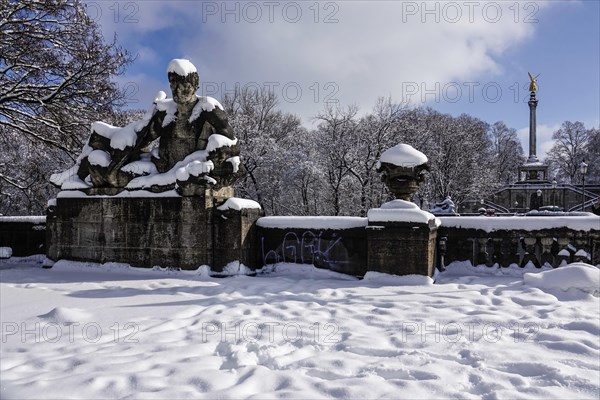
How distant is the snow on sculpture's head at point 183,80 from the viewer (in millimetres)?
7371

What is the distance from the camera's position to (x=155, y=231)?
7277 mm

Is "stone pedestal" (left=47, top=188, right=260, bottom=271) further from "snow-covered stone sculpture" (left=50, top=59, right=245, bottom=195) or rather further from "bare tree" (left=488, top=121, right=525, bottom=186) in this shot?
"bare tree" (left=488, top=121, right=525, bottom=186)

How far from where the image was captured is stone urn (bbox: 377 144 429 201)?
6605 millimetres

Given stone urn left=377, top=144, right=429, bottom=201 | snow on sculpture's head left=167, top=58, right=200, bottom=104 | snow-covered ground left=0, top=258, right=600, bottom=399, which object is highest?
snow on sculpture's head left=167, top=58, right=200, bottom=104

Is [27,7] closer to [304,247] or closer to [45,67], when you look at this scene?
[45,67]

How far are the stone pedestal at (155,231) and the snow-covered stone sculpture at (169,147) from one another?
0.27 metres

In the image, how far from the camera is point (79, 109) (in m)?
12.1

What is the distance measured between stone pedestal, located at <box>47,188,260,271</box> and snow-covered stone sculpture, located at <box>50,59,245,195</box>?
0.88 ft

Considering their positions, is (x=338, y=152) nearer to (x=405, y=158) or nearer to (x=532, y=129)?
(x=405, y=158)

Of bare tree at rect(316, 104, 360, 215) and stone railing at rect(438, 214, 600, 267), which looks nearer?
stone railing at rect(438, 214, 600, 267)

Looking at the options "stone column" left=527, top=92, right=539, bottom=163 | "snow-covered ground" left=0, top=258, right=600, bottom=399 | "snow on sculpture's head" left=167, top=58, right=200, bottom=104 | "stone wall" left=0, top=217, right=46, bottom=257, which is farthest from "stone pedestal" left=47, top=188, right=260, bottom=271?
"stone column" left=527, top=92, right=539, bottom=163

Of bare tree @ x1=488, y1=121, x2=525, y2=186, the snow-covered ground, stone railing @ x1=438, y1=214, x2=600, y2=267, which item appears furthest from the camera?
bare tree @ x1=488, y1=121, x2=525, y2=186

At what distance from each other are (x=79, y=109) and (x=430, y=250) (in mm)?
10565

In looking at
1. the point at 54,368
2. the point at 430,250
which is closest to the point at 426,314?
the point at 430,250
